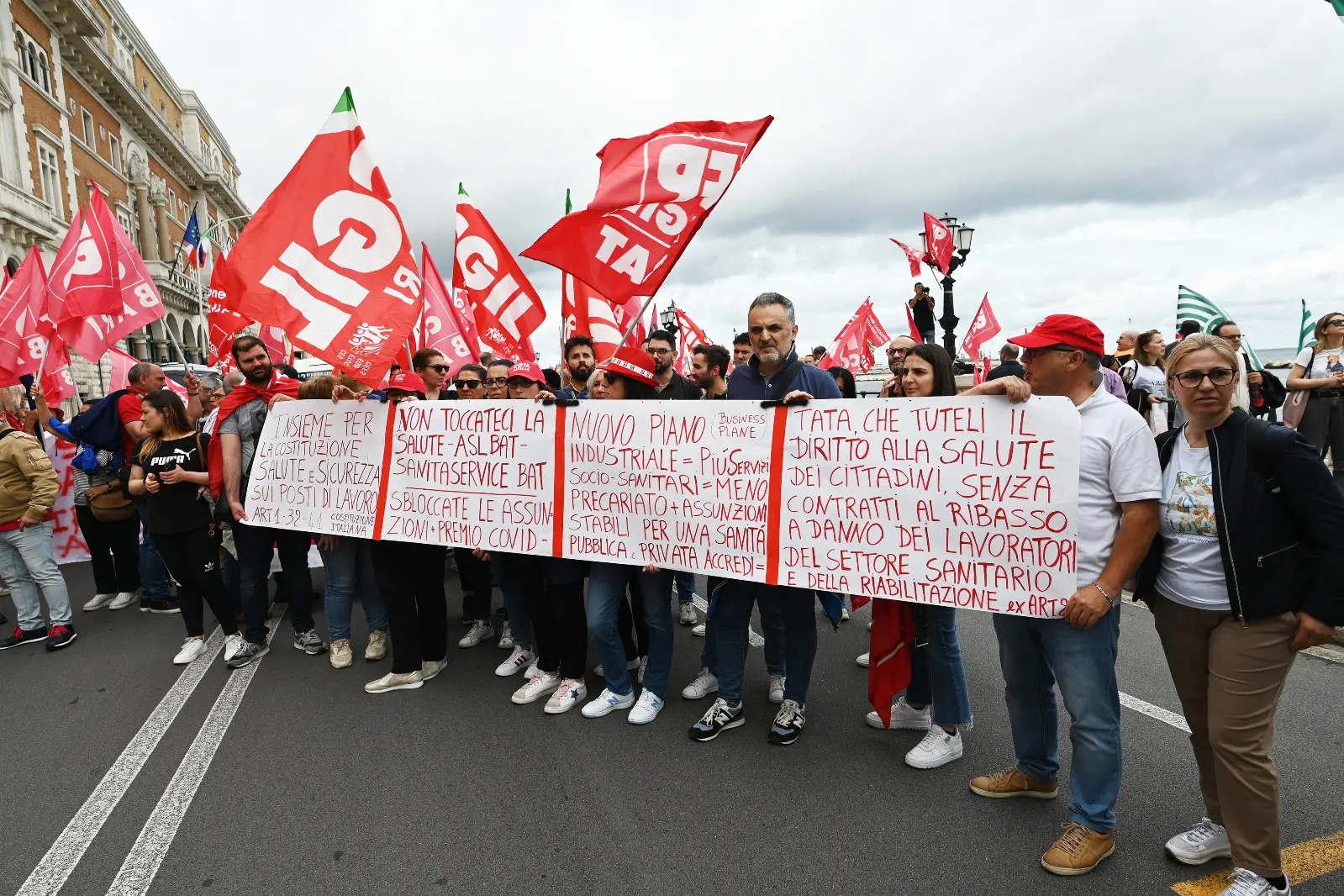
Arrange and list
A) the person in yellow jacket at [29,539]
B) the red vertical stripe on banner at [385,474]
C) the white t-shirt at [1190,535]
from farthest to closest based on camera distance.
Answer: the person in yellow jacket at [29,539]
the red vertical stripe on banner at [385,474]
the white t-shirt at [1190,535]

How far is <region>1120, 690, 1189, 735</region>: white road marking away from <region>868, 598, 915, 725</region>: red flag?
1.41 metres

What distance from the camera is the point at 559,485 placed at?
3924 mm

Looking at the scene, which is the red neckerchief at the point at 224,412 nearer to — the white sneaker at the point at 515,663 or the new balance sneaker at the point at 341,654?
the new balance sneaker at the point at 341,654

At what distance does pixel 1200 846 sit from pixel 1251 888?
26 cm

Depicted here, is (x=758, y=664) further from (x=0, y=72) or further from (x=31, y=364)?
(x=0, y=72)

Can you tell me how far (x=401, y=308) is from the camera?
4.30 meters

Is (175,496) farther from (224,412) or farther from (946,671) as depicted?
(946,671)

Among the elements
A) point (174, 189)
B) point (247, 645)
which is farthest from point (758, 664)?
point (174, 189)

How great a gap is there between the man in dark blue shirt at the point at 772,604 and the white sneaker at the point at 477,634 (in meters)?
2.21

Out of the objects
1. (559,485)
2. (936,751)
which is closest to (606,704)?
(559,485)

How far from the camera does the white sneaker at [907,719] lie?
144 inches

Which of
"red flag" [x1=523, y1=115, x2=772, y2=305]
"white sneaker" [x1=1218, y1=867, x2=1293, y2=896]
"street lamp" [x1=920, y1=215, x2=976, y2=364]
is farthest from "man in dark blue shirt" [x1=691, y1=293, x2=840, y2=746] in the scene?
"street lamp" [x1=920, y1=215, x2=976, y2=364]

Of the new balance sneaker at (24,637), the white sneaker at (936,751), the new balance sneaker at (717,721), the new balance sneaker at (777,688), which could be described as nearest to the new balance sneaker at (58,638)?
the new balance sneaker at (24,637)

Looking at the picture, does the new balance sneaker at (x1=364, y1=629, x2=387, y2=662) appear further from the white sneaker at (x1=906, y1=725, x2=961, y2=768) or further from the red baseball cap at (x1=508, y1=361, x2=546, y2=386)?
the white sneaker at (x1=906, y1=725, x2=961, y2=768)
